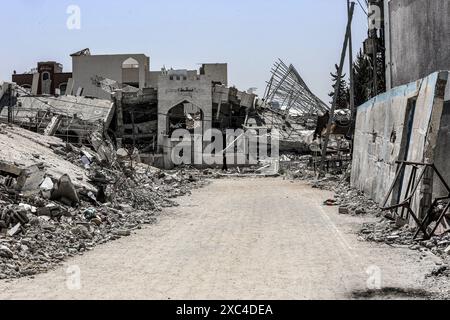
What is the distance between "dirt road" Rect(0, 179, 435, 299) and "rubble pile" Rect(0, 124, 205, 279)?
0.43m

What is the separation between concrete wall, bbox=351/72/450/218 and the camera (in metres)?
10.3

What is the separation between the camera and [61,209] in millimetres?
11234

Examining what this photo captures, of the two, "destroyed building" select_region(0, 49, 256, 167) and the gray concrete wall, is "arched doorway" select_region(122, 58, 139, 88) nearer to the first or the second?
"destroyed building" select_region(0, 49, 256, 167)

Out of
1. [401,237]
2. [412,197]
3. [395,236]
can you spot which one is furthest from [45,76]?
[401,237]

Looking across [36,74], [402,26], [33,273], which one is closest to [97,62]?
[36,74]

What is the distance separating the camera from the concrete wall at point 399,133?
33.9 feet

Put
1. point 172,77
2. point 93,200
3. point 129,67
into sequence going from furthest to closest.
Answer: point 129,67 < point 172,77 < point 93,200

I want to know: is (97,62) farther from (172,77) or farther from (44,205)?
(44,205)

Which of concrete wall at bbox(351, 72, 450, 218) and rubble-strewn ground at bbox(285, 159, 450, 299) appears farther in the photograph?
concrete wall at bbox(351, 72, 450, 218)

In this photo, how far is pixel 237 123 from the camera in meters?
40.5

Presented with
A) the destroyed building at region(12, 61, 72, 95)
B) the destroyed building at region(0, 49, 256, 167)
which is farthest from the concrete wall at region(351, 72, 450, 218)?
the destroyed building at region(12, 61, 72, 95)

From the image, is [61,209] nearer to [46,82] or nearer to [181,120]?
[181,120]

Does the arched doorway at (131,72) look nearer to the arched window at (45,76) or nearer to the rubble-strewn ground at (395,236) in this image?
the arched window at (45,76)
